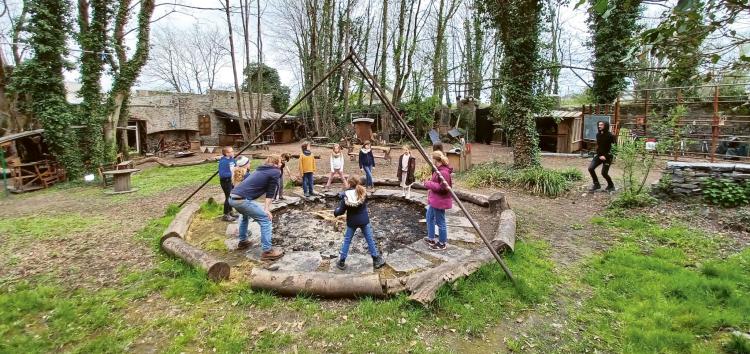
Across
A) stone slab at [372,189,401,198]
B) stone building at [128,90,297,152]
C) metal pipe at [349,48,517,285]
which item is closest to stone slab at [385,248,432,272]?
metal pipe at [349,48,517,285]

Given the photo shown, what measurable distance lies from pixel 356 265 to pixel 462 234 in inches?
92.5

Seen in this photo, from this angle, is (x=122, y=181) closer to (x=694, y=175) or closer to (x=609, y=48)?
(x=694, y=175)

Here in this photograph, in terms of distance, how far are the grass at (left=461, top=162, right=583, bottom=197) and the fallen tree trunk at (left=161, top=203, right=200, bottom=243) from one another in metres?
7.84

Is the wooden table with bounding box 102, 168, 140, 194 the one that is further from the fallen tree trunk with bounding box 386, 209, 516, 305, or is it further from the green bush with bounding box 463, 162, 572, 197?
the green bush with bounding box 463, 162, 572, 197

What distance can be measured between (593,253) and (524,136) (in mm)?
6909

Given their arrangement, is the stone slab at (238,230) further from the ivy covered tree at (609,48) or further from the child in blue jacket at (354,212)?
the ivy covered tree at (609,48)

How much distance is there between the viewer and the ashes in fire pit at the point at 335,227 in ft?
21.0

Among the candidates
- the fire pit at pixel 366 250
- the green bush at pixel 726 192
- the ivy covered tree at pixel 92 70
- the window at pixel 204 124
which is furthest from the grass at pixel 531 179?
the window at pixel 204 124

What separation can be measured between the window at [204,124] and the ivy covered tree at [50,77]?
48.1 feet

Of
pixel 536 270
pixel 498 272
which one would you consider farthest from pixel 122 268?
pixel 536 270

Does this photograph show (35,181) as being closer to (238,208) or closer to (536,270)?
(238,208)

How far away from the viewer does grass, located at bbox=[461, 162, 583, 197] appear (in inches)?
385

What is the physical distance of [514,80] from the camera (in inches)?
464

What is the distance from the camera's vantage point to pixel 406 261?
5605 mm
